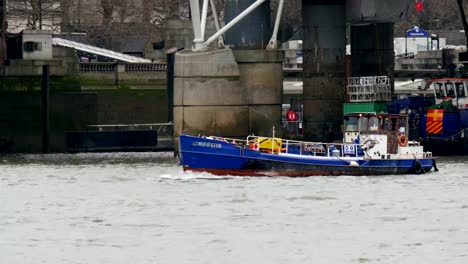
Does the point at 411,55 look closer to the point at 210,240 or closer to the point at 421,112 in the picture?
the point at 421,112

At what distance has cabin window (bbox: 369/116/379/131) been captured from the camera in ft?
248

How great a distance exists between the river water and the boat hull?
1.56 feet

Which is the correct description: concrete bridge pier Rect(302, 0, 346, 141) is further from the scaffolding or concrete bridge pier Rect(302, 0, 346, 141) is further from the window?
the window

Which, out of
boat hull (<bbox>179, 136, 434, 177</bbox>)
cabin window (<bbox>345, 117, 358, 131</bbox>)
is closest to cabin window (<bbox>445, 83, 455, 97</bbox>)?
cabin window (<bbox>345, 117, 358, 131</bbox>)

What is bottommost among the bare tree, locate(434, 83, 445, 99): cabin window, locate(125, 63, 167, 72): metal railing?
locate(434, 83, 445, 99): cabin window

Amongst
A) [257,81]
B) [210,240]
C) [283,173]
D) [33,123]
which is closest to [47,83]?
[33,123]

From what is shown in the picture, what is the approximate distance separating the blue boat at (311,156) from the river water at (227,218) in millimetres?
614

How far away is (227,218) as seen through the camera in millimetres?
57281

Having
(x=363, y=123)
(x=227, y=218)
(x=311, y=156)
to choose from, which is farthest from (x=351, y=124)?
(x=227, y=218)

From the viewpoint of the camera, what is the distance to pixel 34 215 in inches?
2311

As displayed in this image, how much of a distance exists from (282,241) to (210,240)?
192cm

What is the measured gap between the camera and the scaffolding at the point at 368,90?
305ft

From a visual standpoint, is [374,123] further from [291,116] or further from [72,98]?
[72,98]

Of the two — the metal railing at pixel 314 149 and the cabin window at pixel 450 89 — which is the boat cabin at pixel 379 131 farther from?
the cabin window at pixel 450 89
